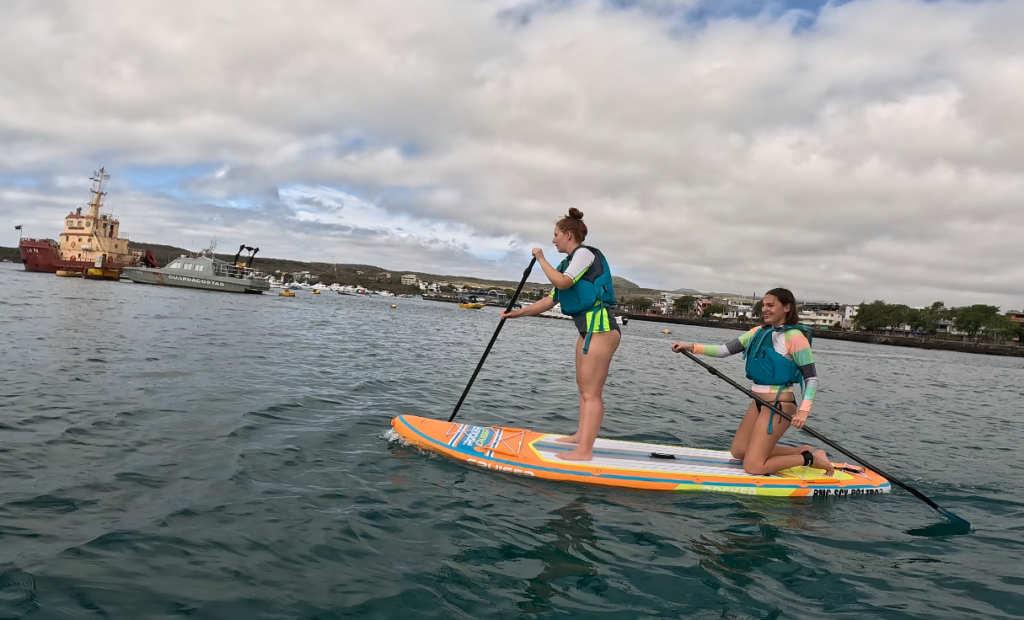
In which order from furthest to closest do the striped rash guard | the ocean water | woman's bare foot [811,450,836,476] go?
woman's bare foot [811,450,836,476] < the striped rash guard < the ocean water

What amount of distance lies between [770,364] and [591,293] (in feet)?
7.94

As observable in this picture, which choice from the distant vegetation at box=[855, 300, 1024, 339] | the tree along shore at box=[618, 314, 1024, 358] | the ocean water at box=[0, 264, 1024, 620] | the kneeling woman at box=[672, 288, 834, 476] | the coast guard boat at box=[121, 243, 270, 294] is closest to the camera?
the ocean water at box=[0, 264, 1024, 620]

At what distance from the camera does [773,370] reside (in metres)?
6.73

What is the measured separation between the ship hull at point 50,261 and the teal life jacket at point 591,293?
3385 inches

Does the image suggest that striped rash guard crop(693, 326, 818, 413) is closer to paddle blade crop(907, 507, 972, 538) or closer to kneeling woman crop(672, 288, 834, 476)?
kneeling woman crop(672, 288, 834, 476)

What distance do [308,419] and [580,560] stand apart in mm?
5609

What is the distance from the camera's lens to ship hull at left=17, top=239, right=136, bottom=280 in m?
74.6

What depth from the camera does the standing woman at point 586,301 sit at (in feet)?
21.6

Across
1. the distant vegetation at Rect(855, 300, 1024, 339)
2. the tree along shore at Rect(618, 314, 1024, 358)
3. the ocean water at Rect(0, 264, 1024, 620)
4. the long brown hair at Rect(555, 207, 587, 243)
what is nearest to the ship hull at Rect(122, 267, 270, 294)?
the ocean water at Rect(0, 264, 1024, 620)

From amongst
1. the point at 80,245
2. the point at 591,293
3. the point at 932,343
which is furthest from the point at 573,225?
the point at 932,343

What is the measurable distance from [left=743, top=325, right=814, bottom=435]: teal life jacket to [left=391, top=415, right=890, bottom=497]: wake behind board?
2.69ft

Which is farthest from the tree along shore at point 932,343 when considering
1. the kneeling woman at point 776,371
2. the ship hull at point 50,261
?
the kneeling woman at point 776,371

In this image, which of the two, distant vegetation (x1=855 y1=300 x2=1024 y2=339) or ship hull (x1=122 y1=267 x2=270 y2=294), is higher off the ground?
distant vegetation (x1=855 y1=300 x2=1024 y2=339)

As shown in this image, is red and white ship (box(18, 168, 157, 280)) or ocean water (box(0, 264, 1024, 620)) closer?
ocean water (box(0, 264, 1024, 620))
